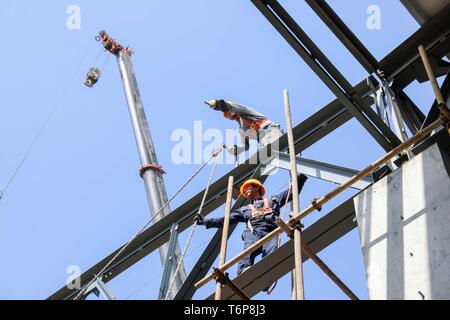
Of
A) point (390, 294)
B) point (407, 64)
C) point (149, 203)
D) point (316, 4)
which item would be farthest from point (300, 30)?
point (149, 203)

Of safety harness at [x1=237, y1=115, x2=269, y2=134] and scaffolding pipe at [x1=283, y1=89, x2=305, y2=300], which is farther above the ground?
safety harness at [x1=237, y1=115, x2=269, y2=134]

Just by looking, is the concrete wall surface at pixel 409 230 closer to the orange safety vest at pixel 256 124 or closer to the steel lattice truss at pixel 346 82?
the steel lattice truss at pixel 346 82

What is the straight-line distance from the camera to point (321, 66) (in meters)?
11.4

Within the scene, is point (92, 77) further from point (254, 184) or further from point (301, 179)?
point (301, 179)

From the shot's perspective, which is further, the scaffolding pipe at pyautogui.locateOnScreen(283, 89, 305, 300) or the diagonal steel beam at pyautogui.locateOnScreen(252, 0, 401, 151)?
the diagonal steel beam at pyautogui.locateOnScreen(252, 0, 401, 151)

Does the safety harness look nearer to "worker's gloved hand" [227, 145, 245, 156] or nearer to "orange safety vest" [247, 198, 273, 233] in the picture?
"worker's gloved hand" [227, 145, 245, 156]

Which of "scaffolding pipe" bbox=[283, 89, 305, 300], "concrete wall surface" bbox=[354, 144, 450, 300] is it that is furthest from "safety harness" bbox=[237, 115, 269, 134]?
"concrete wall surface" bbox=[354, 144, 450, 300]

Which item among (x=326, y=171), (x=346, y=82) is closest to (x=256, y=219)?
(x=326, y=171)

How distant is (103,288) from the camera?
14859 mm

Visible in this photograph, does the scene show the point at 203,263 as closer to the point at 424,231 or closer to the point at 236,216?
the point at 236,216

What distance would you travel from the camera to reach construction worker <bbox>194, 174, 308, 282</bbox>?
14258 mm

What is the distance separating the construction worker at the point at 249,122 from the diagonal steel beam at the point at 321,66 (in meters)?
5.77

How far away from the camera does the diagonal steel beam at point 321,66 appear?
36.9 feet

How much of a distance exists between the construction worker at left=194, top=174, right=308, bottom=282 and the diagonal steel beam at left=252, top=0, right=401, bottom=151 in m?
3.04
